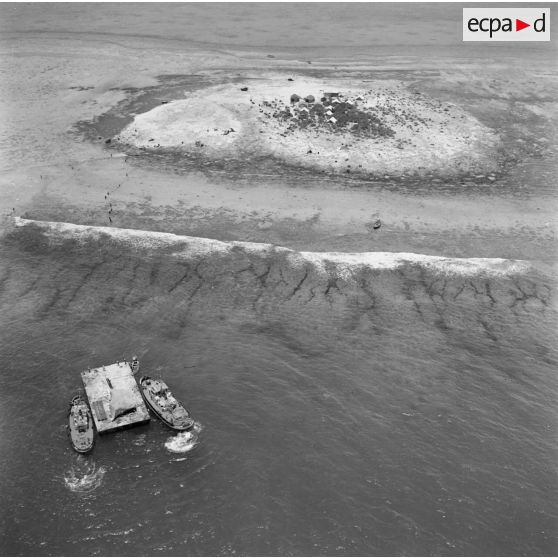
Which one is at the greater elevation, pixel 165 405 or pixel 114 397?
pixel 114 397

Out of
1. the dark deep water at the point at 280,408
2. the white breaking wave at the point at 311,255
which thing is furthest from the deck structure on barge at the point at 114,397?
the white breaking wave at the point at 311,255

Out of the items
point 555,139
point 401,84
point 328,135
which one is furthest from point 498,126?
point 328,135

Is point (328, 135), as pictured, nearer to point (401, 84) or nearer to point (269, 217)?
point (269, 217)

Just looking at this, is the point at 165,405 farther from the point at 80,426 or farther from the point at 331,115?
the point at 331,115

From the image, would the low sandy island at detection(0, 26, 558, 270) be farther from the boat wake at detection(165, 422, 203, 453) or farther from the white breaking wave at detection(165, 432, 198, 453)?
the white breaking wave at detection(165, 432, 198, 453)

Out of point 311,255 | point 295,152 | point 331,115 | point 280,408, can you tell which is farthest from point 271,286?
point 331,115
